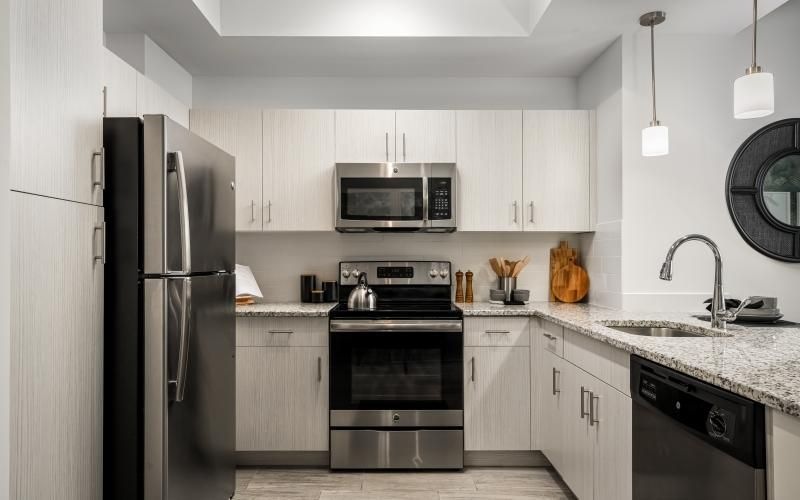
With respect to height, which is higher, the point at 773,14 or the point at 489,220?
the point at 773,14

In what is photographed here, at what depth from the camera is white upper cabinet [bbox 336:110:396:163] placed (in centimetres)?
325

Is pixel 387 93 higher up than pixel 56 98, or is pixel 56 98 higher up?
pixel 387 93

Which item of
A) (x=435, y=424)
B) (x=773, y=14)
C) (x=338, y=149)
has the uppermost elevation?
(x=773, y=14)

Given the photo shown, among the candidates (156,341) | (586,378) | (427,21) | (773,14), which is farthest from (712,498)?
(773,14)

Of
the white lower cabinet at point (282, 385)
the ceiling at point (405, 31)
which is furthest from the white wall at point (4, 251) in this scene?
the white lower cabinet at point (282, 385)

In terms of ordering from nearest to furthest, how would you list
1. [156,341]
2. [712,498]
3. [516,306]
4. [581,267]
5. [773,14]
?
[712,498] → [156,341] → [773,14] → [516,306] → [581,267]

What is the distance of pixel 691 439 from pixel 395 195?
2.13 meters

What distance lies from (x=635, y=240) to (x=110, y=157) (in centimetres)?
254

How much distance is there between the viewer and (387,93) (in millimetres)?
3555

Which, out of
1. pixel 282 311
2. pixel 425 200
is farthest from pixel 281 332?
pixel 425 200

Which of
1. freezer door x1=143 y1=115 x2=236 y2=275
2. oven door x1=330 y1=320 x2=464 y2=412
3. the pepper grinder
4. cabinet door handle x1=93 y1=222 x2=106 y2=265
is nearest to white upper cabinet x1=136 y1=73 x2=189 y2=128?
freezer door x1=143 y1=115 x2=236 y2=275

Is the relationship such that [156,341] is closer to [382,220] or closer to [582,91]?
[382,220]

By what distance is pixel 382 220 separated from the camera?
320 cm

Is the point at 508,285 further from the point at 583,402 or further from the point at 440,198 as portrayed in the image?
the point at 583,402
